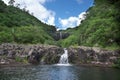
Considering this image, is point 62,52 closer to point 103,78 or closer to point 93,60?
point 93,60

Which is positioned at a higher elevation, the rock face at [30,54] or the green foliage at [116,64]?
the rock face at [30,54]

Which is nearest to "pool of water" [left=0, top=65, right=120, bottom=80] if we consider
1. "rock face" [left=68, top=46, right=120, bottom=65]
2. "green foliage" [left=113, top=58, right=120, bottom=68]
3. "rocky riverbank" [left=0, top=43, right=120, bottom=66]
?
"green foliage" [left=113, top=58, right=120, bottom=68]

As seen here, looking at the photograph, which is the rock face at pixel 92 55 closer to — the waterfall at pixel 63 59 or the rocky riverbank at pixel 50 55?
the rocky riverbank at pixel 50 55

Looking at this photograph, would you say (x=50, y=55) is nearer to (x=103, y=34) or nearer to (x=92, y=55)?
(x=92, y=55)

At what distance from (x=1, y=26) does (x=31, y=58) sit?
43.0 meters

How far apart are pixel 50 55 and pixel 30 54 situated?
734cm

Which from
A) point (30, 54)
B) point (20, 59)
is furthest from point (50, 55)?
point (20, 59)

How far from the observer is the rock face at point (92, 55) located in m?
87.8

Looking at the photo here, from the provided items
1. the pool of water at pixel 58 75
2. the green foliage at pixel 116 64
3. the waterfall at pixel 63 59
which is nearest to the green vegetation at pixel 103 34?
the green foliage at pixel 116 64

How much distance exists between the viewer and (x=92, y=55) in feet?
297

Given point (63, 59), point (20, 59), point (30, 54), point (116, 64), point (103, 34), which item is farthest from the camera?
point (103, 34)

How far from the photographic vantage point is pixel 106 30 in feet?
347

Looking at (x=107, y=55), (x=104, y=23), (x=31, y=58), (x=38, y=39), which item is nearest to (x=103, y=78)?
(x=107, y=55)

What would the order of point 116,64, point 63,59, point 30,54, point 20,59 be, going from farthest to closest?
point 63,59, point 30,54, point 20,59, point 116,64
